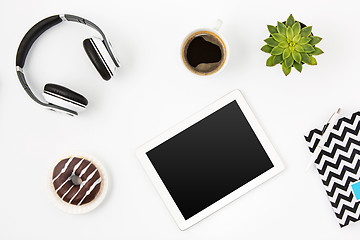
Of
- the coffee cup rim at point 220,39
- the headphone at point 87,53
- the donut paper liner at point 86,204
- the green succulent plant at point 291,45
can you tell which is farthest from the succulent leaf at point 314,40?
the donut paper liner at point 86,204

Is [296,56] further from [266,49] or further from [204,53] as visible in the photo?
A: [204,53]

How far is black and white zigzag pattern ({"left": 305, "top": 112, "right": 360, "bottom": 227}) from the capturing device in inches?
33.8

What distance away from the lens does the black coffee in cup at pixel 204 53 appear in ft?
2.68

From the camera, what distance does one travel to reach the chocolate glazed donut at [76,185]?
84 centimetres

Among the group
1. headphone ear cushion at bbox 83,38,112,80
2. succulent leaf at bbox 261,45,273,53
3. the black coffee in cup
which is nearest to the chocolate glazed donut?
headphone ear cushion at bbox 83,38,112,80

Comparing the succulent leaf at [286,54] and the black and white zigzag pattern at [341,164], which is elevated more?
the succulent leaf at [286,54]

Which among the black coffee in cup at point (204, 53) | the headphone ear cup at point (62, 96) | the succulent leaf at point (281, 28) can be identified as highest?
the headphone ear cup at point (62, 96)

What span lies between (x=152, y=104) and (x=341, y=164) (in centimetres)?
46

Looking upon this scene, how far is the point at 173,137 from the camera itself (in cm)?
86

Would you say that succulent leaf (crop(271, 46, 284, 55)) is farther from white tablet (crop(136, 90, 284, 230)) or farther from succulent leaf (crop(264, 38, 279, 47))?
white tablet (crop(136, 90, 284, 230))

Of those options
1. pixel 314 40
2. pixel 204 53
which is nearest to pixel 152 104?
pixel 204 53

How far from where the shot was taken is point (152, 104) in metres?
0.86

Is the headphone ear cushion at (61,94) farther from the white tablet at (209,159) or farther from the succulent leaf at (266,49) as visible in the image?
the succulent leaf at (266,49)

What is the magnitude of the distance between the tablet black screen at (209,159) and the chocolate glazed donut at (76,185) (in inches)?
5.3
